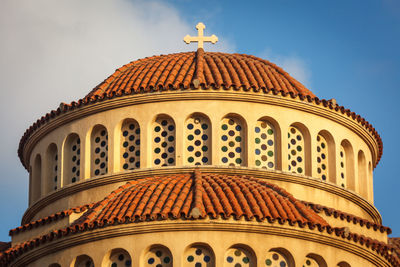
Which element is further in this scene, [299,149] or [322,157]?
[322,157]

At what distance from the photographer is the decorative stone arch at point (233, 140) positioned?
45.2 m

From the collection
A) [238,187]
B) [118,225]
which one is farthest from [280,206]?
[118,225]

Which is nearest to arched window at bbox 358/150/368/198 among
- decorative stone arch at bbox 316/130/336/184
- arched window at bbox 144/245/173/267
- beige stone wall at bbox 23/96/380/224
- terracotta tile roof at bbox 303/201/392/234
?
beige stone wall at bbox 23/96/380/224

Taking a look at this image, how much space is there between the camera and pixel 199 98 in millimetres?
45500

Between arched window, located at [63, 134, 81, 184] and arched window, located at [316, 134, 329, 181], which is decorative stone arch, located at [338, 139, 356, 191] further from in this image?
arched window, located at [63, 134, 81, 184]

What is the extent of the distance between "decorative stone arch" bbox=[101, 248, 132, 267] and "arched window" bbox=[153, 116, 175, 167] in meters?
4.87

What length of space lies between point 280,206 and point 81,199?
6792 millimetres

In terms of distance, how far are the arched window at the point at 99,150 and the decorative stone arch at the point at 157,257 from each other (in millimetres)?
5582

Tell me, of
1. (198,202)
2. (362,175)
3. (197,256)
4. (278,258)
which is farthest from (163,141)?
(362,175)

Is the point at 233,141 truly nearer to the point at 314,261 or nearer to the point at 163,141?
the point at 163,141

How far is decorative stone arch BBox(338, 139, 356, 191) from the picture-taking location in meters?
47.1

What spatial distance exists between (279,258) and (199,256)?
2153 millimetres

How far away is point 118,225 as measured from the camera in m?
40.7

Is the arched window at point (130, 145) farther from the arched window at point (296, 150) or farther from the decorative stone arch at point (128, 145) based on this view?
the arched window at point (296, 150)
